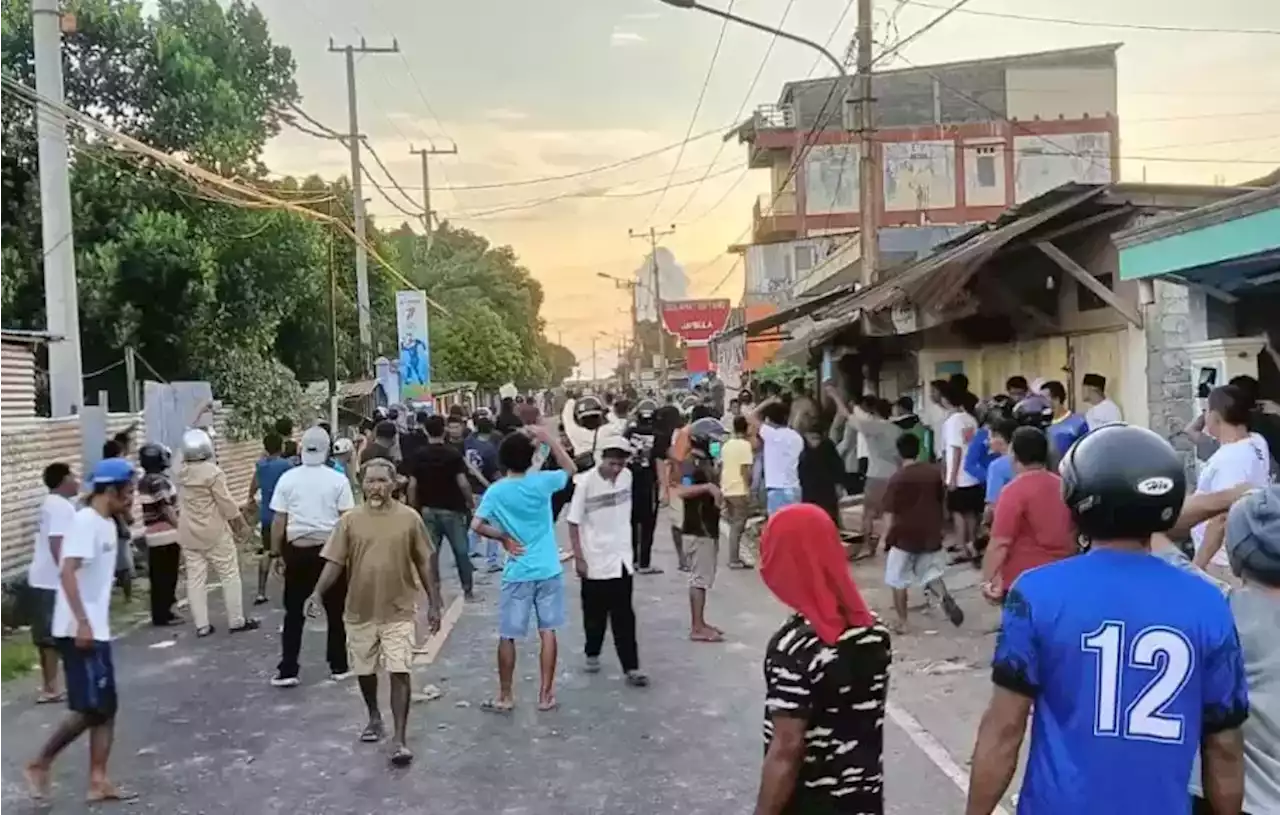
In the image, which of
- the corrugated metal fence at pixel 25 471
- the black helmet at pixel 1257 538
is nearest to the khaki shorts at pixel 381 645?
the black helmet at pixel 1257 538

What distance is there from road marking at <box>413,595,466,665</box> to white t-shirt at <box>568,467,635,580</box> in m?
1.79

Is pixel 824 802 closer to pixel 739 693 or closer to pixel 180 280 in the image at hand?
pixel 739 693

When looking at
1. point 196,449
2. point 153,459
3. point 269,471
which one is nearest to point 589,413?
point 196,449

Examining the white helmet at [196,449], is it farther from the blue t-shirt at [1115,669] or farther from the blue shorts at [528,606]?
the blue t-shirt at [1115,669]

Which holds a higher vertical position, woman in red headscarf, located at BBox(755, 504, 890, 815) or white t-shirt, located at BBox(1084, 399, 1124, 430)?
white t-shirt, located at BBox(1084, 399, 1124, 430)

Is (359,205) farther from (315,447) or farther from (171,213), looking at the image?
(315,447)

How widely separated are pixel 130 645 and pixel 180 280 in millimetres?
12312

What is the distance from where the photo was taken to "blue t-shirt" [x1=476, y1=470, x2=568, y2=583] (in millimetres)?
8477

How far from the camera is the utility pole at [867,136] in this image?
1831cm

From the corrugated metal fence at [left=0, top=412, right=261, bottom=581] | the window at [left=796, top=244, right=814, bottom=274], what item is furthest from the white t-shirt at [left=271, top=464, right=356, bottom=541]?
the window at [left=796, top=244, right=814, bottom=274]

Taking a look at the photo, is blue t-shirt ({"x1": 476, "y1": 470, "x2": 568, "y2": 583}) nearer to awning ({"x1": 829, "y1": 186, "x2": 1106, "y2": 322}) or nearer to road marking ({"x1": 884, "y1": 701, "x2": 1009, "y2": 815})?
road marking ({"x1": 884, "y1": 701, "x2": 1009, "y2": 815})

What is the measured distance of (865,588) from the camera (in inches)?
533

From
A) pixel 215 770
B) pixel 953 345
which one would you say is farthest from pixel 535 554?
pixel 953 345

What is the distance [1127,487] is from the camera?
2.86 m
